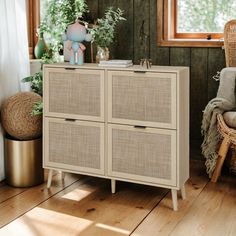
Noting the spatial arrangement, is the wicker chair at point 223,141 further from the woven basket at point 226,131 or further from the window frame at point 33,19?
the window frame at point 33,19

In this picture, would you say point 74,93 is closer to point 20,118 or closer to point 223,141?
point 20,118

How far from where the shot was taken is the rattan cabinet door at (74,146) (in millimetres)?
3035

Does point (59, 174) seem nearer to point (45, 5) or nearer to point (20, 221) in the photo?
point (20, 221)

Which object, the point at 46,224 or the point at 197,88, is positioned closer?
the point at 46,224

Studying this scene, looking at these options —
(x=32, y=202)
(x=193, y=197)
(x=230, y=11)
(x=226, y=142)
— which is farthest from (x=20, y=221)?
(x=230, y=11)

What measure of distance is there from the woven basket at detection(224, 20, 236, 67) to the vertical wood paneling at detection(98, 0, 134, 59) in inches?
32.3

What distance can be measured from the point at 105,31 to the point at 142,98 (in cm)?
107

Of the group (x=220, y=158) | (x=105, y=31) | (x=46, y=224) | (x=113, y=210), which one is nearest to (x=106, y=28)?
(x=105, y=31)

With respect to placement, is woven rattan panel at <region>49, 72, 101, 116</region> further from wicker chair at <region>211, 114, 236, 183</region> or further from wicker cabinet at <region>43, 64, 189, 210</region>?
wicker chair at <region>211, 114, 236, 183</region>

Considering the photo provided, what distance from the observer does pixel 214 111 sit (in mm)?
3328

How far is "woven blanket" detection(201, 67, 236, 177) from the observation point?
336 centimetres

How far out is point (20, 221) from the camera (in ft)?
8.68

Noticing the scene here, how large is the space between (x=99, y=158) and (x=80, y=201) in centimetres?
30

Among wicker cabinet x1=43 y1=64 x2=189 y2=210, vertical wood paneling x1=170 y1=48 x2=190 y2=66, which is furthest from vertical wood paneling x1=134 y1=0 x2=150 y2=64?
wicker cabinet x1=43 y1=64 x2=189 y2=210
